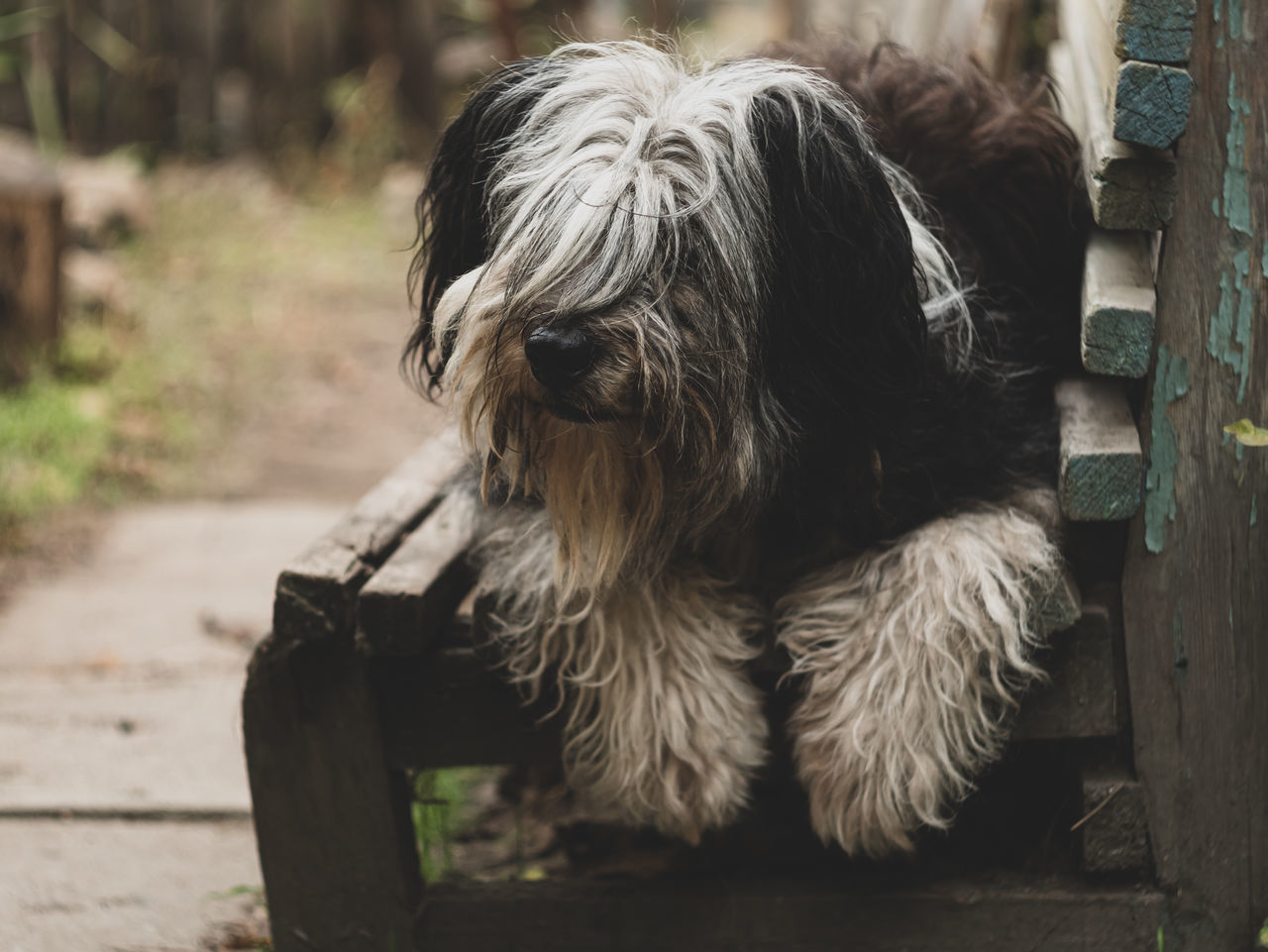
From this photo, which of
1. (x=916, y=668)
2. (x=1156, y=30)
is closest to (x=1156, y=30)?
(x=1156, y=30)

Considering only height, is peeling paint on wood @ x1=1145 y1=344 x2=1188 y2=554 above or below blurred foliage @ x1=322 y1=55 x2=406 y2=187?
below

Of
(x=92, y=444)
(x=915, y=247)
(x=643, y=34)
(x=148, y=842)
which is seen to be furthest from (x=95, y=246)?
(x=915, y=247)

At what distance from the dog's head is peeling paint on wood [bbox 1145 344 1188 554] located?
0.36 m

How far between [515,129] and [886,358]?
68 cm

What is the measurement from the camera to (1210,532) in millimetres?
2143

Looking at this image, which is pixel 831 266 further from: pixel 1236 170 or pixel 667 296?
pixel 1236 170

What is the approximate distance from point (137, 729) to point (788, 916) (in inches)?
76.6

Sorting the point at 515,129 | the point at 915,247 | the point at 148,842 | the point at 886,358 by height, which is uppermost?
the point at 515,129

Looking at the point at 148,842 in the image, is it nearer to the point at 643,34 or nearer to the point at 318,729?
the point at 318,729

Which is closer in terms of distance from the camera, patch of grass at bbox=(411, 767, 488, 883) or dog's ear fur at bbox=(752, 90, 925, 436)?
dog's ear fur at bbox=(752, 90, 925, 436)

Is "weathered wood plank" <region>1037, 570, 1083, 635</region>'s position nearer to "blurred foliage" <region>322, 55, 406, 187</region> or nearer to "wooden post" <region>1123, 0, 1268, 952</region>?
"wooden post" <region>1123, 0, 1268, 952</region>

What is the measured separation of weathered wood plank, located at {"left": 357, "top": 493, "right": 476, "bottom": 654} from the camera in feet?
7.22

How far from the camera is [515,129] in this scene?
2.22 metres

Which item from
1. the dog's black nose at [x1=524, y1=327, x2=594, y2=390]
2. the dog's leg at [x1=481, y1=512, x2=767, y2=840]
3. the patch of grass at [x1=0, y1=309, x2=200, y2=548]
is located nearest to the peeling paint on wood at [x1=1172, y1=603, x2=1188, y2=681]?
the dog's leg at [x1=481, y1=512, x2=767, y2=840]
